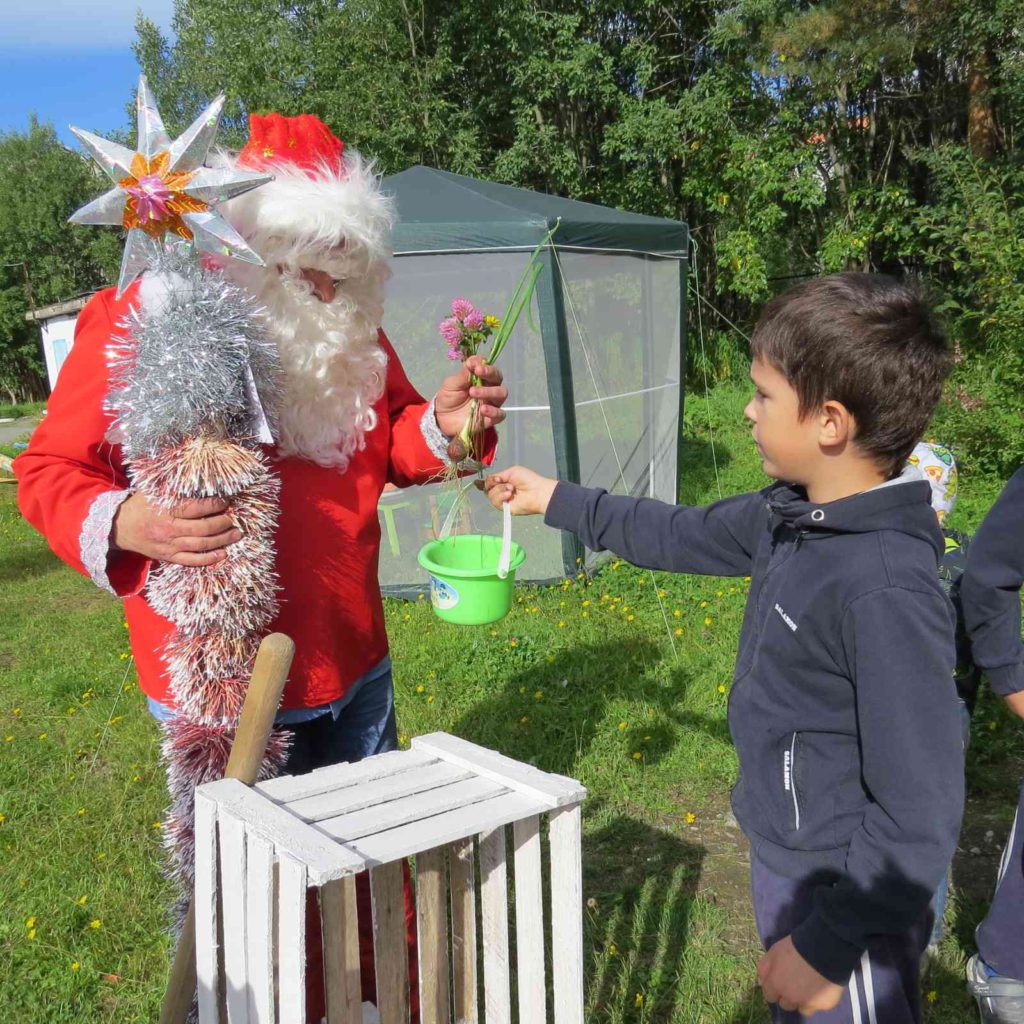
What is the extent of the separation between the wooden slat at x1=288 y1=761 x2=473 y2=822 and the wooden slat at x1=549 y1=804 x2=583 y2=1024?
18 centimetres

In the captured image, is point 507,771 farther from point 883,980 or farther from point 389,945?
point 883,980

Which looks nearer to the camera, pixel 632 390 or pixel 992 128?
pixel 632 390

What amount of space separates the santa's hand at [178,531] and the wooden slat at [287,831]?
37cm

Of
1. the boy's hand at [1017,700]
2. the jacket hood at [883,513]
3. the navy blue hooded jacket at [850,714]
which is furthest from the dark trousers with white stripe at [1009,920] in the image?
the jacket hood at [883,513]

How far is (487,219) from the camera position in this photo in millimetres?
5219

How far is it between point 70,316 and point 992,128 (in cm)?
1975

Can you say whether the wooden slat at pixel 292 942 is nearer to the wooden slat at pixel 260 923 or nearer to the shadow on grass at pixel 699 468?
the wooden slat at pixel 260 923

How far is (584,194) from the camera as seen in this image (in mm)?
13664

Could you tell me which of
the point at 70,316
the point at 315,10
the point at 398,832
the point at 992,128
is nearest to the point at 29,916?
the point at 398,832

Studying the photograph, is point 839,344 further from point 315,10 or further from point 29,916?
point 315,10

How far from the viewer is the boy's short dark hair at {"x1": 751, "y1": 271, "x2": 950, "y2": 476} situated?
139 cm

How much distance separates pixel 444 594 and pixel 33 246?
30.7 metres

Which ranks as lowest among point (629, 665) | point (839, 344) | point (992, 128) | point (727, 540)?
point (629, 665)

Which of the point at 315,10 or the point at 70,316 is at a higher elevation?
the point at 315,10
